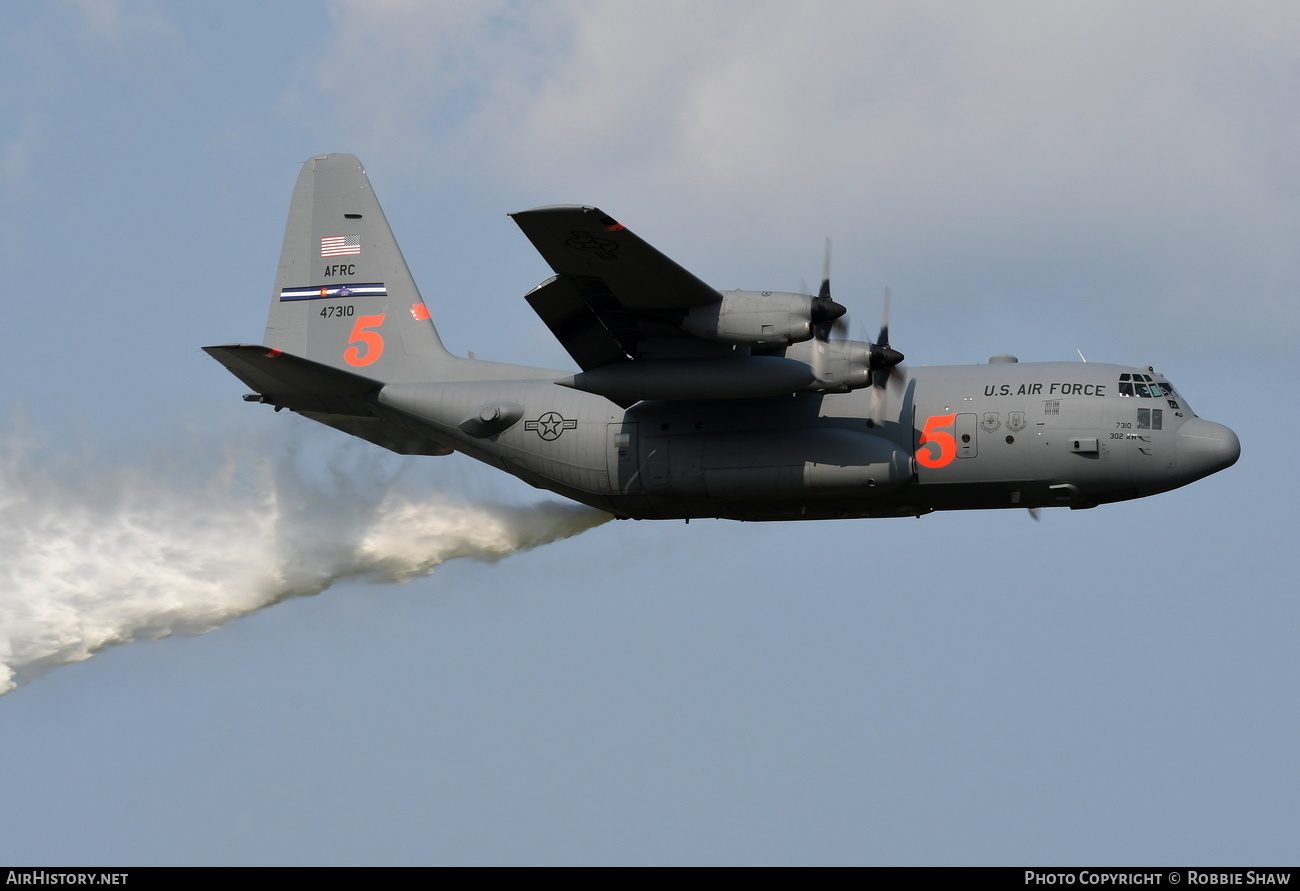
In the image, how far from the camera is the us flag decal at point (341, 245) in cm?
2836

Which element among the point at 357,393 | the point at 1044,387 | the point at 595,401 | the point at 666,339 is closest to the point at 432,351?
the point at 357,393

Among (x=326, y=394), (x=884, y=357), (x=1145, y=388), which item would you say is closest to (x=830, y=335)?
(x=884, y=357)

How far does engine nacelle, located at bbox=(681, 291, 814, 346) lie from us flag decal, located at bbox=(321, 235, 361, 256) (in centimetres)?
855

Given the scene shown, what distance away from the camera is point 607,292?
22406 mm

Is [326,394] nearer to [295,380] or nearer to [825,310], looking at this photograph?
[295,380]

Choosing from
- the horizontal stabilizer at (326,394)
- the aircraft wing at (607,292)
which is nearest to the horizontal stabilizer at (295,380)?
the horizontal stabilizer at (326,394)

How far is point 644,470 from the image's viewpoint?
24.4m

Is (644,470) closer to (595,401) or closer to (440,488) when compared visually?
(595,401)

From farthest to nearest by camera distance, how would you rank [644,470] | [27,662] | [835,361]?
1. [27,662]
2. [644,470]
3. [835,361]

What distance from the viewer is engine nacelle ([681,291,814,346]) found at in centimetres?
2188

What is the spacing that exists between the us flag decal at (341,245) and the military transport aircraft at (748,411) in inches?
136

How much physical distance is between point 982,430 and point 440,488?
9263mm
